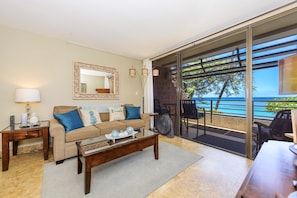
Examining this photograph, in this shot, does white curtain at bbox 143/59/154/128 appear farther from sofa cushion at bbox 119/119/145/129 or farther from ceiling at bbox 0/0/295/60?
ceiling at bbox 0/0/295/60

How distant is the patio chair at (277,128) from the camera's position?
1.96 meters

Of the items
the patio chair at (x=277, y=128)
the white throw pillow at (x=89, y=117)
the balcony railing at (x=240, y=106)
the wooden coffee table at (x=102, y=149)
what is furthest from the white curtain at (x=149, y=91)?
the patio chair at (x=277, y=128)

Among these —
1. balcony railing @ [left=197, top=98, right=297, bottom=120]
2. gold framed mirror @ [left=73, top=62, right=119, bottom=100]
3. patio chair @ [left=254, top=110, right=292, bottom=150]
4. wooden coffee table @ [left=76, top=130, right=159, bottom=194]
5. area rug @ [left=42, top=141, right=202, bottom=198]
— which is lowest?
area rug @ [left=42, top=141, right=202, bottom=198]

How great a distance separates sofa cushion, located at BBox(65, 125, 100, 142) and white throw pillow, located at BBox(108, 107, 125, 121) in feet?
2.25

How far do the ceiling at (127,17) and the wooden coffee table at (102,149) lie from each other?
191cm

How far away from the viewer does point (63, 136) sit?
2.03 meters

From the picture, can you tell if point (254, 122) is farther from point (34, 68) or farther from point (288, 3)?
point (34, 68)

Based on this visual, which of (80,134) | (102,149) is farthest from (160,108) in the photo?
(102,149)

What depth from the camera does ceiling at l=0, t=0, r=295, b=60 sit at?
177cm

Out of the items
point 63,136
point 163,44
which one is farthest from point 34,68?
point 163,44

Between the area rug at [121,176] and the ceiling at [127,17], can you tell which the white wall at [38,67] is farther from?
the area rug at [121,176]

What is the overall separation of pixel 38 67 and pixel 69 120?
1.32 m

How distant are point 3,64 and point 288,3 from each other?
4.58m

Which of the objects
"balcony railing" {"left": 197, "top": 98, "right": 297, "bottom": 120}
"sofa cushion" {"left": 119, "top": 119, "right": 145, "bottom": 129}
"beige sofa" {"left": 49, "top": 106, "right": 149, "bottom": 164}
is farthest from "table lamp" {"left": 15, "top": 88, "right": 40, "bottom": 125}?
"balcony railing" {"left": 197, "top": 98, "right": 297, "bottom": 120}
